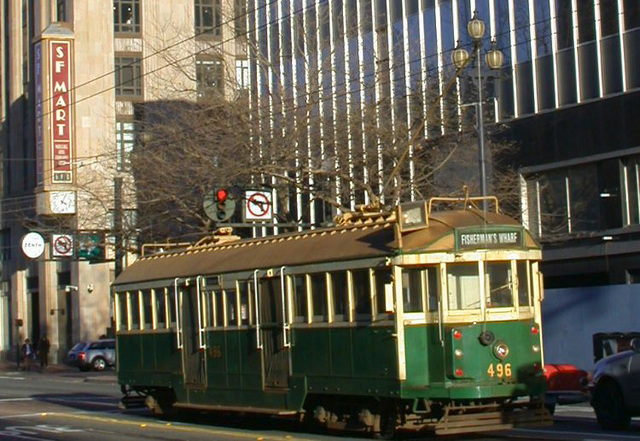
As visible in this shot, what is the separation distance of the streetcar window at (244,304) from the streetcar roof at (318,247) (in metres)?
0.27

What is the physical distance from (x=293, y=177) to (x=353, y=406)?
1965 cm

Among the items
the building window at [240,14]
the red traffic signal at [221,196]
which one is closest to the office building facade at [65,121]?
the building window at [240,14]

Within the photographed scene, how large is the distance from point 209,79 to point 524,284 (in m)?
22.6

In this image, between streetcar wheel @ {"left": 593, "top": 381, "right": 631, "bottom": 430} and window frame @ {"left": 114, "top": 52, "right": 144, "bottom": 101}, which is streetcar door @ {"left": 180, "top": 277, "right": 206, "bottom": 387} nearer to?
streetcar wheel @ {"left": 593, "top": 381, "right": 631, "bottom": 430}

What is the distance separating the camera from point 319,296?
17.6 meters

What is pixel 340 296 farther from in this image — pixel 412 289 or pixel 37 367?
pixel 37 367

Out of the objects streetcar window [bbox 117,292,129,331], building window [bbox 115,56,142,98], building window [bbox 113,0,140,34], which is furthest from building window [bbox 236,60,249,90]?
building window [bbox 113,0,140,34]

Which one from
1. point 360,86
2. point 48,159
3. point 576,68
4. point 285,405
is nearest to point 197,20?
point 48,159

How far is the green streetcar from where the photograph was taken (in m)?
15.9

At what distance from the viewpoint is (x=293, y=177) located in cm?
3634

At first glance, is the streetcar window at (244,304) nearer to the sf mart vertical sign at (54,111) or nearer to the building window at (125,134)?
the building window at (125,134)

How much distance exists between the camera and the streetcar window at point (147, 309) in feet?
72.6

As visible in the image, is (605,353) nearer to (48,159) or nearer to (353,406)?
(353,406)

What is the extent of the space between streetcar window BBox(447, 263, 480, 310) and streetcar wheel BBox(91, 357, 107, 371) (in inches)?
1598
